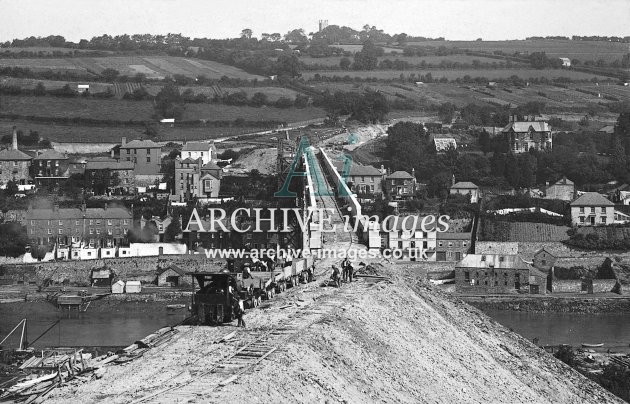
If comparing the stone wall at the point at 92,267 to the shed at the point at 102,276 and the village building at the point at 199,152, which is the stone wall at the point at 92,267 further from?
the village building at the point at 199,152

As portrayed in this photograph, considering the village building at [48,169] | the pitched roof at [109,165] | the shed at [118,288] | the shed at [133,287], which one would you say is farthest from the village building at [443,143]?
the shed at [118,288]

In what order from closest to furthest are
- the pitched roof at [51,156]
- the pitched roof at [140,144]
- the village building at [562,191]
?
the village building at [562,191], the pitched roof at [51,156], the pitched roof at [140,144]

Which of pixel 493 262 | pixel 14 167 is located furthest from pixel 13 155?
pixel 493 262

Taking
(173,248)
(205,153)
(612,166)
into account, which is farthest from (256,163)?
(612,166)

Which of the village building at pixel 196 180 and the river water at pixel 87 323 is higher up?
the village building at pixel 196 180

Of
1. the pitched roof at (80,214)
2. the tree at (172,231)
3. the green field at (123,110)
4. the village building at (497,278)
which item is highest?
the green field at (123,110)

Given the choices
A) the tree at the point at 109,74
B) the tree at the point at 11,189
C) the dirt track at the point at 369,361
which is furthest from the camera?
the tree at the point at 109,74

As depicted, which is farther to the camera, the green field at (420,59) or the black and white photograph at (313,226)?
the green field at (420,59)

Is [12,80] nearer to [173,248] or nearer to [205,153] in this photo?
[205,153]
